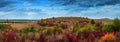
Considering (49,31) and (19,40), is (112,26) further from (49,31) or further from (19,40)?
(19,40)

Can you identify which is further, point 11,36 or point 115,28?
point 115,28

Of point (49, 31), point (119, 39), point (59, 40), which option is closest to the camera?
point (59, 40)

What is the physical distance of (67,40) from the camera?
19688 mm

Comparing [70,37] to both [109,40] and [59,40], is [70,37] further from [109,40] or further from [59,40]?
[109,40]

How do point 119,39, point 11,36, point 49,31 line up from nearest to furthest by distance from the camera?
point 11,36 → point 119,39 → point 49,31

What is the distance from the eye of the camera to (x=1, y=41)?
62.3 ft

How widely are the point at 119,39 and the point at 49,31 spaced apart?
16.6 m

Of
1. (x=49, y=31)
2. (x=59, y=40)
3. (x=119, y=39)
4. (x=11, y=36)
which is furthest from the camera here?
(x=49, y=31)

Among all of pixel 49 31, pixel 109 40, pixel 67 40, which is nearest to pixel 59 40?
pixel 67 40

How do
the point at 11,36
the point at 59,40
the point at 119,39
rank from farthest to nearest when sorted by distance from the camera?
the point at 119,39, the point at 59,40, the point at 11,36

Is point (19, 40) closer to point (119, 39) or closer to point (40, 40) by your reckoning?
point (40, 40)

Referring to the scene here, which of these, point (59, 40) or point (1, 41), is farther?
point (59, 40)

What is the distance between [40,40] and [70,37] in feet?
4.53

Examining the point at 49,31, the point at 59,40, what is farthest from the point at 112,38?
the point at 49,31
